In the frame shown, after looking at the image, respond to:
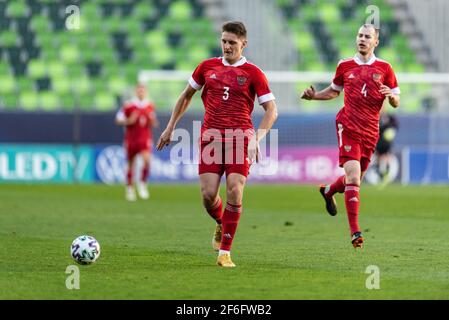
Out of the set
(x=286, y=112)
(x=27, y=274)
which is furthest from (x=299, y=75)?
(x=27, y=274)

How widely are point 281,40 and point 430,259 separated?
22572 mm

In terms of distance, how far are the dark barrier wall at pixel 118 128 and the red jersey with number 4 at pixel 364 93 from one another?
16259 mm

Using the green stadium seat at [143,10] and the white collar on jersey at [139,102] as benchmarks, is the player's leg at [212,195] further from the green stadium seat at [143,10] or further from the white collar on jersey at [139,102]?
the green stadium seat at [143,10]

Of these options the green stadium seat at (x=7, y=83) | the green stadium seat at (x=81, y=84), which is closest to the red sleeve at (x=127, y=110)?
the green stadium seat at (x=81, y=84)

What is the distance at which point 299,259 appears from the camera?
397 inches

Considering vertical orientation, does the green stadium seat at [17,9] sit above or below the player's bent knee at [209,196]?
above

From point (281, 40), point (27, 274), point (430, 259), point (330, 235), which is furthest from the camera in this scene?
point (281, 40)

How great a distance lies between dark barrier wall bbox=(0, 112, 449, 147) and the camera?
2658 centimetres

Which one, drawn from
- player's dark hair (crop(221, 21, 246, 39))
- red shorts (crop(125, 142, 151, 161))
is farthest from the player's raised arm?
player's dark hair (crop(221, 21, 246, 39))

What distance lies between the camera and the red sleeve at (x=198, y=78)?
997 centimetres

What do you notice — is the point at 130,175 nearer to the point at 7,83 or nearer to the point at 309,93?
the point at 7,83

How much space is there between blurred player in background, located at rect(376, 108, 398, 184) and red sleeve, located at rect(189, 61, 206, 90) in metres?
17.7

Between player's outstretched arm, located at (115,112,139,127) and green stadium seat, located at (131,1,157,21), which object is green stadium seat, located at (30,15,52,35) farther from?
player's outstretched arm, located at (115,112,139,127)

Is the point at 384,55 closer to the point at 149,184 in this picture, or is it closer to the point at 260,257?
the point at 149,184
